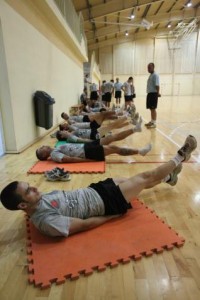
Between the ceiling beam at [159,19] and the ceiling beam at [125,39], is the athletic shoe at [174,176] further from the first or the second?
the ceiling beam at [125,39]

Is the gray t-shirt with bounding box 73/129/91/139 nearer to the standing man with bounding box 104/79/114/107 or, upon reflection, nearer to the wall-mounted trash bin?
the wall-mounted trash bin

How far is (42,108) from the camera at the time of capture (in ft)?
17.7

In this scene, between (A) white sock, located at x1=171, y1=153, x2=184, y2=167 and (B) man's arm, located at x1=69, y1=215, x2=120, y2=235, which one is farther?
(A) white sock, located at x1=171, y1=153, x2=184, y2=167

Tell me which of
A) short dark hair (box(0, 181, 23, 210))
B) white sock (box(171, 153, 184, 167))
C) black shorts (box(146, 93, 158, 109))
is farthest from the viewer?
black shorts (box(146, 93, 158, 109))

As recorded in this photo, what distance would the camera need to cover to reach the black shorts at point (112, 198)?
81.8 inches

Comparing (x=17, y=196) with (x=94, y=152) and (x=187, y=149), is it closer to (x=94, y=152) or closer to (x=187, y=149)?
(x=187, y=149)

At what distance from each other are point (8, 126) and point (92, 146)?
163 cm

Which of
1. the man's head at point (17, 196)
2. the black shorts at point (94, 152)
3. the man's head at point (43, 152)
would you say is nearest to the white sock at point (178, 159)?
the man's head at point (17, 196)

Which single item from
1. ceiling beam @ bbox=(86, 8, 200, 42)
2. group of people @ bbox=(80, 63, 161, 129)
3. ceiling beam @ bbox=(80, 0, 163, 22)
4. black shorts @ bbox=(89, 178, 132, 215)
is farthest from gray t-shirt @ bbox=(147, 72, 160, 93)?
ceiling beam @ bbox=(86, 8, 200, 42)

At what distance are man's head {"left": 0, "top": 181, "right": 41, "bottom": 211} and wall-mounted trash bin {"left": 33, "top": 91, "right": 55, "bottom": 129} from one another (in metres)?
3.81

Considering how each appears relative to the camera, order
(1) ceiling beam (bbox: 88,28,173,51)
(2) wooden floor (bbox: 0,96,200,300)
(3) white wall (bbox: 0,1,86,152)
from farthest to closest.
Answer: (1) ceiling beam (bbox: 88,28,173,51)
(3) white wall (bbox: 0,1,86,152)
(2) wooden floor (bbox: 0,96,200,300)

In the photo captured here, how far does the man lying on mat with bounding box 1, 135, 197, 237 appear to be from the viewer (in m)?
1.81

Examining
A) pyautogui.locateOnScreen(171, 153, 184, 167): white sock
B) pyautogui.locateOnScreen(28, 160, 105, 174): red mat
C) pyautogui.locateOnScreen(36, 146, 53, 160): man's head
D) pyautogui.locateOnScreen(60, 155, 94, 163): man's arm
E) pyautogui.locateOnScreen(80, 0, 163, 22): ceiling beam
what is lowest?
pyautogui.locateOnScreen(28, 160, 105, 174): red mat

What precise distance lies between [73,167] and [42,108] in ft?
7.49
